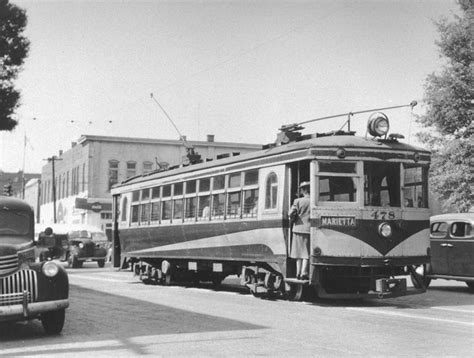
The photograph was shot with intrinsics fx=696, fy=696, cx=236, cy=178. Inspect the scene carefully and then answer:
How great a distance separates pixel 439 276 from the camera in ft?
54.0

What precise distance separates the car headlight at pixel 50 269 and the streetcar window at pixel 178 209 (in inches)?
327

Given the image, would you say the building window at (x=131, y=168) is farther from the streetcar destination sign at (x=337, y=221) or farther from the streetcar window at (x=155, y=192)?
the streetcar destination sign at (x=337, y=221)

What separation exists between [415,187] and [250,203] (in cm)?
336

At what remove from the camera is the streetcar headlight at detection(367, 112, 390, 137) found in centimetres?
1341

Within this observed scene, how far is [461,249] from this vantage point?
16.1 metres

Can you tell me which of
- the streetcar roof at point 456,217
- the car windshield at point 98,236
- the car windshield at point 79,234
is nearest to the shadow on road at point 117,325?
the streetcar roof at point 456,217

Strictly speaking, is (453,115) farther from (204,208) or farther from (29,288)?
(29,288)

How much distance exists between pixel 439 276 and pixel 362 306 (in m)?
4.54

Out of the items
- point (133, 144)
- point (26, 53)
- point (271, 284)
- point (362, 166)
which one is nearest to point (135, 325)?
point (271, 284)

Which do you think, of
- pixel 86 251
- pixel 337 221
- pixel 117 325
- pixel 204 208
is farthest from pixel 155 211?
pixel 86 251

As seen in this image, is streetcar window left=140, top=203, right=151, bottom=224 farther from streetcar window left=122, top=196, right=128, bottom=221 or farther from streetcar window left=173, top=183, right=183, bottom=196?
streetcar window left=173, top=183, right=183, bottom=196

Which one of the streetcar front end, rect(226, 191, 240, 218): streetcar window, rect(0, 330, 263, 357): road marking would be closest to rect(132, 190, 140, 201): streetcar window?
rect(226, 191, 240, 218): streetcar window

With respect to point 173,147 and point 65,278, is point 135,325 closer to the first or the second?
point 65,278

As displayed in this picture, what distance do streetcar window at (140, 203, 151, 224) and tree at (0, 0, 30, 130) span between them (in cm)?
891
